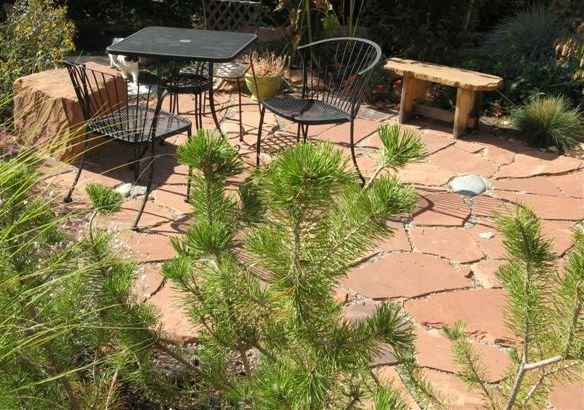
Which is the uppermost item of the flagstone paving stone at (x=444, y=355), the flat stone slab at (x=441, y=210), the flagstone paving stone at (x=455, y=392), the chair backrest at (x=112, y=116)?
the chair backrest at (x=112, y=116)

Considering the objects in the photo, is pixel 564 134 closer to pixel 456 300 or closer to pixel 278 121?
pixel 278 121

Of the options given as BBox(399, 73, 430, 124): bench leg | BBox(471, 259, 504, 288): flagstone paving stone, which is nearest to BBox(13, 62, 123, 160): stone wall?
BBox(471, 259, 504, 288): flagstone paving stone

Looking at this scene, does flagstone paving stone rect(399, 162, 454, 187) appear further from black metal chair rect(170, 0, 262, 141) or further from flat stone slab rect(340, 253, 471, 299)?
black metal chair rect(170, 0, 262, 141)

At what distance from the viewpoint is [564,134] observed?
5172 mm

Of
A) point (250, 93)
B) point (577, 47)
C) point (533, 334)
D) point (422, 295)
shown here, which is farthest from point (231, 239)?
point (577, 47)

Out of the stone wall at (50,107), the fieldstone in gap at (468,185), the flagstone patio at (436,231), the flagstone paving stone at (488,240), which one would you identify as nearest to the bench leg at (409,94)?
the flagstone patio at (436,231)

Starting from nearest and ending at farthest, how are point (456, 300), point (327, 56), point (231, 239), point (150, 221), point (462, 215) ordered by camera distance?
point (231, 239) < point (456, 300) < point (150, 221) < point (462, 215) < point (327, 56)

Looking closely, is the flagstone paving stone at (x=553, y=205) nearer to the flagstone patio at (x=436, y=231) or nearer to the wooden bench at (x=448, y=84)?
the flagstone patio at (x=436, y=231)

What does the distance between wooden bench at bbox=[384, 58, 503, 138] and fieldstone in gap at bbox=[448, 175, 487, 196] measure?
80cm

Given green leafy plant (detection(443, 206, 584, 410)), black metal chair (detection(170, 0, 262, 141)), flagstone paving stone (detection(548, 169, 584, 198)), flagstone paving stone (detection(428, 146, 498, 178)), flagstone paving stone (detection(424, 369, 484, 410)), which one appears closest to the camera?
green leafy plant (detection(443, 206, 584, 410))

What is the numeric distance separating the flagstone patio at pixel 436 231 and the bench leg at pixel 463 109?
0.12 metres

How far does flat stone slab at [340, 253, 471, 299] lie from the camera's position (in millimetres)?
3238

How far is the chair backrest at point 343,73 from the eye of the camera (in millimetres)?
4145

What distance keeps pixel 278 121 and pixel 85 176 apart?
176cm
